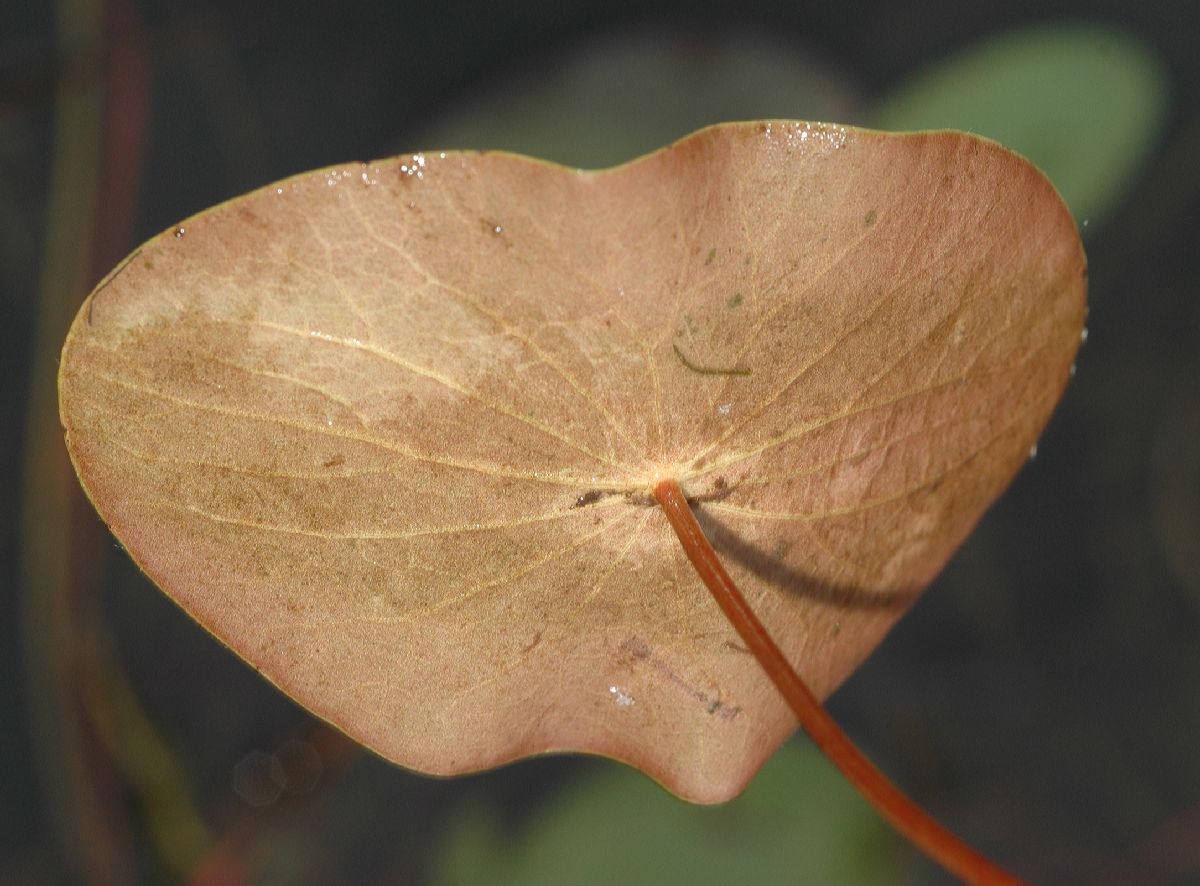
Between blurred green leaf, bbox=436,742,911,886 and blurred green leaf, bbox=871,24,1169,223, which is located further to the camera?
blurred green leaf, bbox=436,742,911,886

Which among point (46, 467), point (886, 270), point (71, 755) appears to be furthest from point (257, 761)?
point (886, 270)

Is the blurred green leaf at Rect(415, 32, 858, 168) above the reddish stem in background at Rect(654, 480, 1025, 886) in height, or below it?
above

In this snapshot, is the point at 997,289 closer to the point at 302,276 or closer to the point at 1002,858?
the point at 302,276

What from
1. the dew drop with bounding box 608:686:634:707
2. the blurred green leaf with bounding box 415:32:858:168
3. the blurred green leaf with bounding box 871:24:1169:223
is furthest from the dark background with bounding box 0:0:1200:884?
the dew drop with bounding box 608:686:634:707

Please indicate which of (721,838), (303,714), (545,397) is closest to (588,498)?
(545,397)

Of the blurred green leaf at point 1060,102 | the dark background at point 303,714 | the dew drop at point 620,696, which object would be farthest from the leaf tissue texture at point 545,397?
the dark background at point 303,714

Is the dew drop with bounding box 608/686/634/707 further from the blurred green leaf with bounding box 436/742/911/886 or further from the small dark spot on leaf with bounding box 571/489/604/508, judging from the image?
the blurred green leaf with bounding box 436/742/911/886

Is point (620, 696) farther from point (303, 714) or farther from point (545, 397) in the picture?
point (303, 714)
